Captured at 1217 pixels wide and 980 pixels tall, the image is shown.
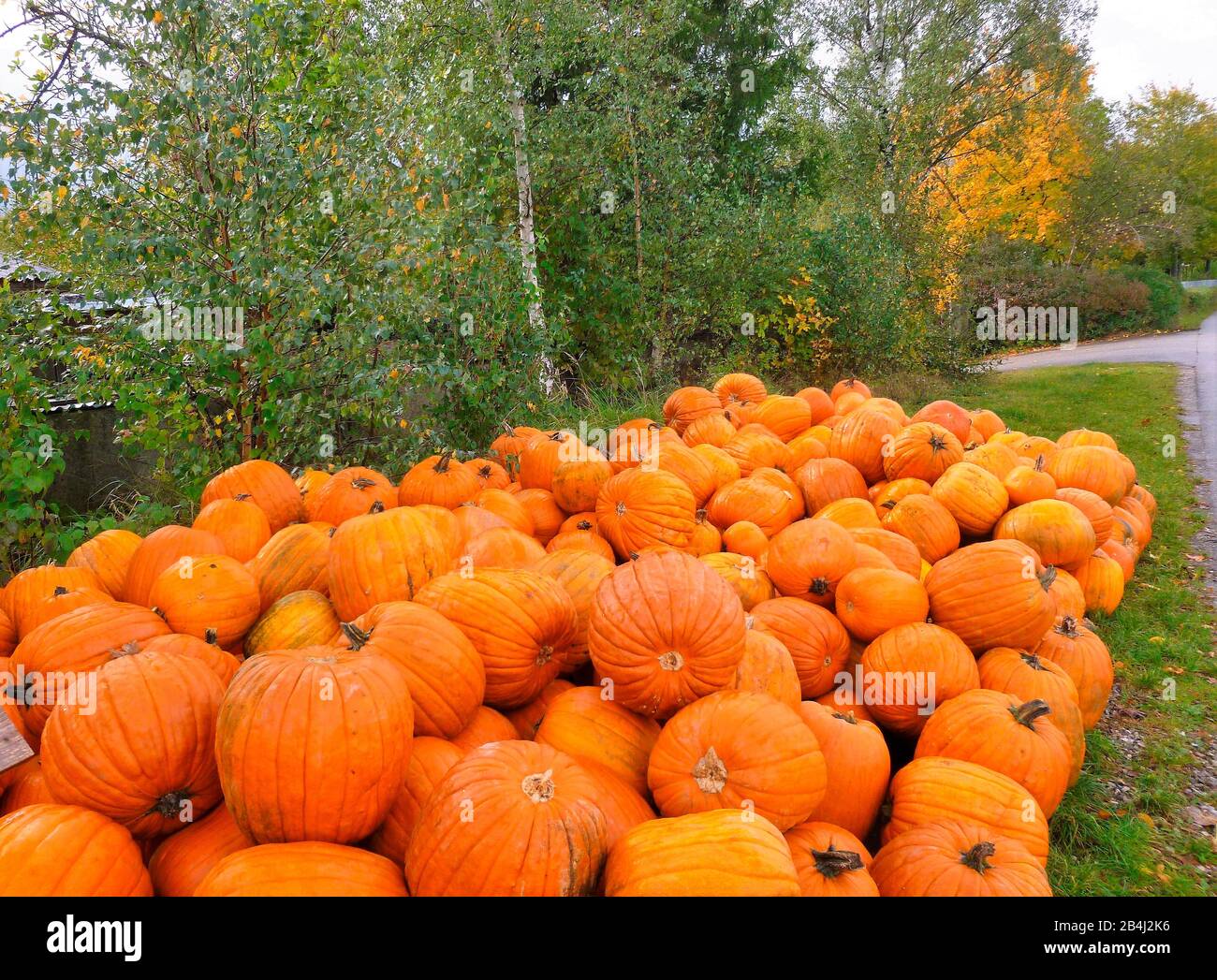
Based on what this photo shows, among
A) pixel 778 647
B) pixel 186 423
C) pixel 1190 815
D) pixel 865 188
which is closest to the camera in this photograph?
pixel 778 647

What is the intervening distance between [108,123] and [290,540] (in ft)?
8.99

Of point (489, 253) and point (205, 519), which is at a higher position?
point (489, 253)

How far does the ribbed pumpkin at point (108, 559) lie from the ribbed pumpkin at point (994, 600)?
3471 mm

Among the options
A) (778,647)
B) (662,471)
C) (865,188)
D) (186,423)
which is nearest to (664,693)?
(778,647)

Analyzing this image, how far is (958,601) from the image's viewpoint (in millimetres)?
3279

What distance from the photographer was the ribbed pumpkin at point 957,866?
79.6 inches

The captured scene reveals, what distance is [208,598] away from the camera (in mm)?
2682

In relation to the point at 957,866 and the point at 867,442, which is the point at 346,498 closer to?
the point at 957,866

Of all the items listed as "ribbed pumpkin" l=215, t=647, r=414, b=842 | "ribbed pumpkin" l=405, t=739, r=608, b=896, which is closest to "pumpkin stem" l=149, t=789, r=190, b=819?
"ribbed pumpkin" l=215, t=647, r=414, b=842

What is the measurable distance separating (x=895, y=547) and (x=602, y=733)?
200cm

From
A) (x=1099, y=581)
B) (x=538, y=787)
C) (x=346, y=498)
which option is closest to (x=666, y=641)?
(x=538, y=787)

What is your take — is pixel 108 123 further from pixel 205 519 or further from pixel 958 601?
pixel 958 601

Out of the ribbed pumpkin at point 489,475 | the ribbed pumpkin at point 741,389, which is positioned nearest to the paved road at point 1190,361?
the ribbed pumpkin at point 741,389

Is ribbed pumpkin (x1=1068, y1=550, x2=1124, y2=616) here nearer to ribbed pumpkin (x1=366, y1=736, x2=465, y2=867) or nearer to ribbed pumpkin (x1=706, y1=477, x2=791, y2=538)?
ribbed pumpkin (x1=706, y1=477, x2=791, y2=538)
